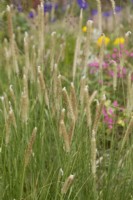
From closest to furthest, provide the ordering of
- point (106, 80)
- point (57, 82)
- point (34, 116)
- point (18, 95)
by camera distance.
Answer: point (57, 82)
point (34, 116)
point (18, 95)
point (106, 80)

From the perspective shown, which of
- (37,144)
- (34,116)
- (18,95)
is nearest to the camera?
(37,144)

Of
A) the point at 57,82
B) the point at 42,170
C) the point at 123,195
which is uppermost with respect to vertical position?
the point at 57,82

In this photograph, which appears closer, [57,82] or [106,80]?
[57,82]

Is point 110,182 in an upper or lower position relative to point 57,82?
lower

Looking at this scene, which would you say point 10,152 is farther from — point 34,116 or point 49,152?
point 34,116

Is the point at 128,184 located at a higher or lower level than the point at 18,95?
lower

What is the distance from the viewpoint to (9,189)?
215 centimetres

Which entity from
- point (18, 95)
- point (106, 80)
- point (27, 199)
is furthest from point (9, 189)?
point (106, 80)

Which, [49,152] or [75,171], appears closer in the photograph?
[75,171]

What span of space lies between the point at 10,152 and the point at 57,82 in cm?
38

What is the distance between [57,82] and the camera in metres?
2.14

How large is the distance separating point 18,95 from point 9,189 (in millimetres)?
1001

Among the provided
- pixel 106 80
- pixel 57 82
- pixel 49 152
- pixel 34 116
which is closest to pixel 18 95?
pixel 34 116

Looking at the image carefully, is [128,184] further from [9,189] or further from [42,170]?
[9,189]
